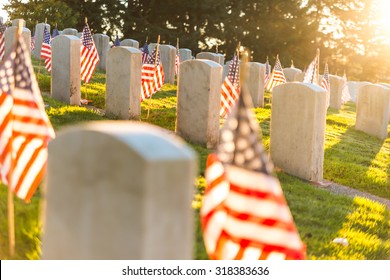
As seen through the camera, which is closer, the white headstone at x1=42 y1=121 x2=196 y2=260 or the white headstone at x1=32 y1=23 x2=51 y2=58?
the white headstone at x1=42 y1=121 x2=196 y2=260

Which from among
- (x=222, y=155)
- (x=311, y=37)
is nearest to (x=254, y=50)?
(x=311, y=37)

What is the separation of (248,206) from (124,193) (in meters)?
1.13

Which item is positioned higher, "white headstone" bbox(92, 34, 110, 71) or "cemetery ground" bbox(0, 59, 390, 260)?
"white headstone" bbox(92, 34, 110, 71)

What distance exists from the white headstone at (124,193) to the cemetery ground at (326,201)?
7.73 feet

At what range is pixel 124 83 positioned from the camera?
12141mm

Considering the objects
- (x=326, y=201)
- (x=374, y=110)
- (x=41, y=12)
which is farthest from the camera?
(x=41, y=12)

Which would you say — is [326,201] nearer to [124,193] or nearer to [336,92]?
[124,193]

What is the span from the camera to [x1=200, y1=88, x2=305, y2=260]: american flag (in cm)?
377

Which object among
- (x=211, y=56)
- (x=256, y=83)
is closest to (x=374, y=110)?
(x=256, y=83)

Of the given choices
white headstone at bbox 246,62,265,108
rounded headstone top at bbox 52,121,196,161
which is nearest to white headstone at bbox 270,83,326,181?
rounded headstone top at bbox 52,121,196,161

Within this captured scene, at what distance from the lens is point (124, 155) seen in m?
2.85

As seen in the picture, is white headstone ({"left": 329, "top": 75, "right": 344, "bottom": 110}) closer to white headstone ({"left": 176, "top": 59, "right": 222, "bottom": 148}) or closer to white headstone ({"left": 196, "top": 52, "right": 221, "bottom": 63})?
white headstone ({"left": 196, "top": 52, "right": 221, "bottom": 63})

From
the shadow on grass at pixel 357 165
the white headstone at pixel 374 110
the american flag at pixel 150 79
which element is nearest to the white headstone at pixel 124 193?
the shadow on grass at pixel 357 165

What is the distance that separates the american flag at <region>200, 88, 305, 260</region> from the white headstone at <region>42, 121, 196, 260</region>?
2.55 feet
